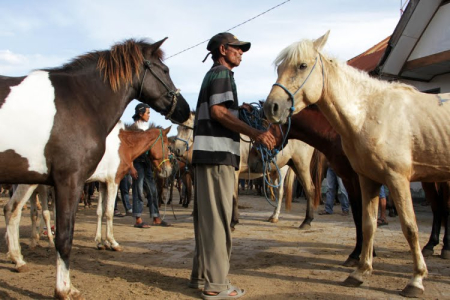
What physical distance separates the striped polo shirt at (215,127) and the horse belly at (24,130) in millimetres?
1279

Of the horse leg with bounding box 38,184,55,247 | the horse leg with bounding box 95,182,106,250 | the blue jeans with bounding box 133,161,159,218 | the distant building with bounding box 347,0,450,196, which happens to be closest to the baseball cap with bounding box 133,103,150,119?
the blue jeans with bounding box 133,161,159,218

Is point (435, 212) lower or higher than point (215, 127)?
lower

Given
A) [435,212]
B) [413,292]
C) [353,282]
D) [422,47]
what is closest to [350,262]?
[353,282]

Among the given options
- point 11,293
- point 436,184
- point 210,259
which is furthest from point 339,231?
point 11,293

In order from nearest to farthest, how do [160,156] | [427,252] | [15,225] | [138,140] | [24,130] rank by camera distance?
1. [24,130]
2. [15,225]
3. [427,252]
4. [138,140]
5. [160,156]

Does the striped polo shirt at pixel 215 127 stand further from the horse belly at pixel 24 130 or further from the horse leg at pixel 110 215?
the horse leg at pixel 110 215

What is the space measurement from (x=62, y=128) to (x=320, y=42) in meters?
2.51

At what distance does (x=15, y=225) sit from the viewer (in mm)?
4945

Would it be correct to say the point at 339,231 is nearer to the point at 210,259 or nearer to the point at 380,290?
the point at 380,290

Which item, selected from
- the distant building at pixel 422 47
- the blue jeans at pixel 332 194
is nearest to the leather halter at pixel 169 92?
the blue jeans at pixel 332 194

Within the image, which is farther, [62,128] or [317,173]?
[317,173]

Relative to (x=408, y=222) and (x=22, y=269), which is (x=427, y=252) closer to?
(x=408, y=222)

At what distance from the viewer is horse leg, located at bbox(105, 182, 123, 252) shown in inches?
229

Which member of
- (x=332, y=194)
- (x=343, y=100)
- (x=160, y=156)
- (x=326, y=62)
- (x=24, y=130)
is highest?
(x=326, y=62)
